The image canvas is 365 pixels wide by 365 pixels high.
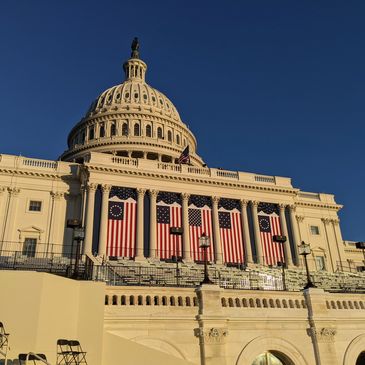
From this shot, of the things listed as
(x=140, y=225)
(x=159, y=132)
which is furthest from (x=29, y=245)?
(x=159, y=132)

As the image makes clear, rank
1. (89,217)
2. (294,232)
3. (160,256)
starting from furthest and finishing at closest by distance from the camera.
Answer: (294,232)
(160,256)
(89,217)

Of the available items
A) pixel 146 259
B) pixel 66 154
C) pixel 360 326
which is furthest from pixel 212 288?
pixel 66 154

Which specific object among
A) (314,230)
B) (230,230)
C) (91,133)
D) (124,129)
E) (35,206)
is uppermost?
(124,129)

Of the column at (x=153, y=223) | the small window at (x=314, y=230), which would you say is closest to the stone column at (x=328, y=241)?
the small window at (x=314, y=230)

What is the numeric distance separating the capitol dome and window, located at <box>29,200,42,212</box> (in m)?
25.5

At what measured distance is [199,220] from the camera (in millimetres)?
49125

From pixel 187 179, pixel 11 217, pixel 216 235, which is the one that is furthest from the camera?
pixel 187 179

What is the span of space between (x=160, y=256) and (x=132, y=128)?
41925mm

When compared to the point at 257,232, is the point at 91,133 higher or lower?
higher

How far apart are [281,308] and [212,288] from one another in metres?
3.56

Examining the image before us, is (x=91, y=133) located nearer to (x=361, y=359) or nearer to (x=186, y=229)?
(x=186, y=229)

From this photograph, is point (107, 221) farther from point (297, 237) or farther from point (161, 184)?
point (297, 237)

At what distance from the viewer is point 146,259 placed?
43.2 metres

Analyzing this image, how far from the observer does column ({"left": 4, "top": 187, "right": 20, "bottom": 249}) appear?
146ft
